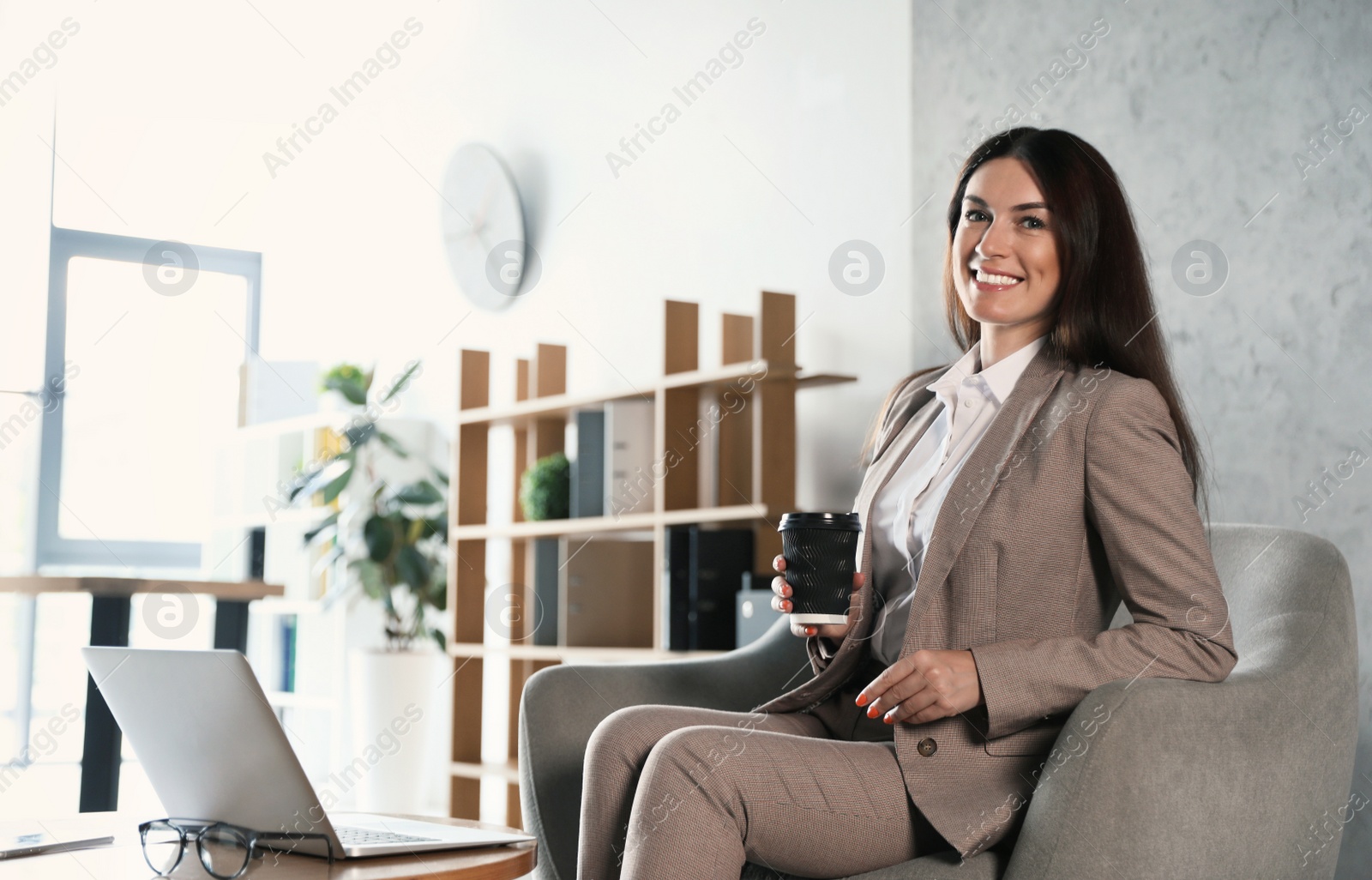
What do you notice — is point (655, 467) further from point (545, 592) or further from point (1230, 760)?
point (1230, 760)

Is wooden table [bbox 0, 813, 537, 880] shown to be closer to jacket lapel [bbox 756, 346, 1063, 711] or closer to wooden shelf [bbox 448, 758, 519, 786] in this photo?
jacket lapel [bbox 756, 346, 1063, 711]

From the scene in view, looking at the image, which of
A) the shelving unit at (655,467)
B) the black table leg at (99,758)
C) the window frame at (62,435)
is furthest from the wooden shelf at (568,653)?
the window frame at (62,435)

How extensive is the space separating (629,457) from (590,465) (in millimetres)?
141

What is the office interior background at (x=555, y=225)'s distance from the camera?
2.17 meters

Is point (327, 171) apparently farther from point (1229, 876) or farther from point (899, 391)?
point (1229, 876)

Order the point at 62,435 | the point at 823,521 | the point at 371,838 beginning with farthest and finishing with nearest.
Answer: the point at 62,435, the point at 823,521, the point at 371,838

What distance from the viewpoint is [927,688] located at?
1311 millimetres

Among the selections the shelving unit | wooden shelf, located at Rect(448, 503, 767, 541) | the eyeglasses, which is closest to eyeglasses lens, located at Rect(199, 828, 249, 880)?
the eyeglasses

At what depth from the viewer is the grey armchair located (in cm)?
124

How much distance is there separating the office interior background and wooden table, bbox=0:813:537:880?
0.70 m

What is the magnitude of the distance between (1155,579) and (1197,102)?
1.33m

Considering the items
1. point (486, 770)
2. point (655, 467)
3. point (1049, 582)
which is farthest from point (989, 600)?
point (486, 770)

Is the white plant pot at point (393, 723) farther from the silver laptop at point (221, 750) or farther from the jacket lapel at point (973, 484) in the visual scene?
the jacket lapel at point (973, 484)

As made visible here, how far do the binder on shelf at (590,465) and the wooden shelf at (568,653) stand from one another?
1.21ft
